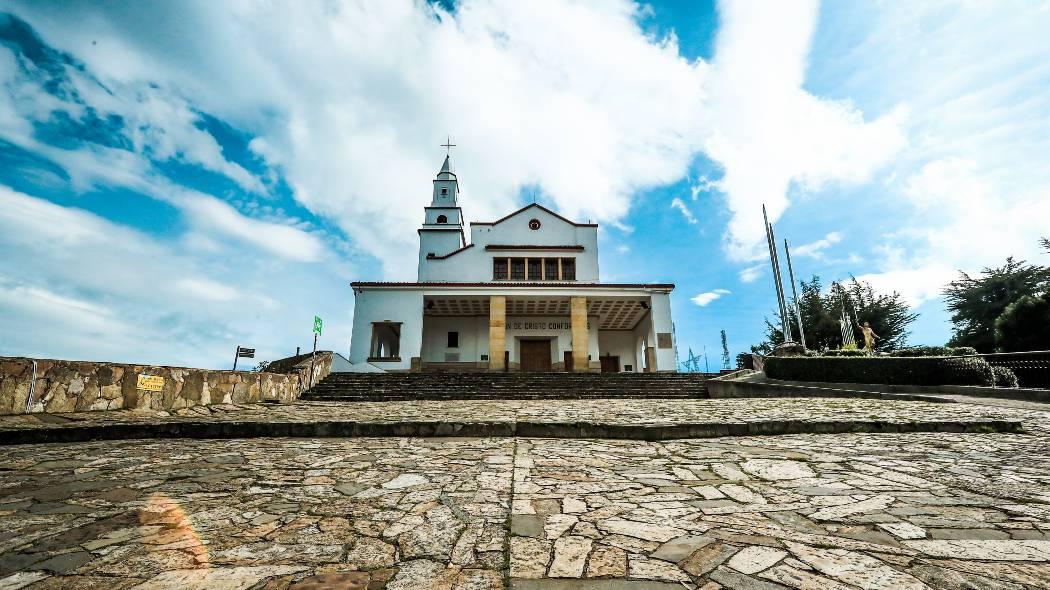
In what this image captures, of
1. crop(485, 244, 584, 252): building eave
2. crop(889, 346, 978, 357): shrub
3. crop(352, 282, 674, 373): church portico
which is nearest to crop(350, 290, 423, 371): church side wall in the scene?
crop(352, 282, 674, 373): church portico

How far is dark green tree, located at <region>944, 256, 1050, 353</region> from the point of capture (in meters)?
23.7

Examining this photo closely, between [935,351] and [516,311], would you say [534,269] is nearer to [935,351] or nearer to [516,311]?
[516,311]

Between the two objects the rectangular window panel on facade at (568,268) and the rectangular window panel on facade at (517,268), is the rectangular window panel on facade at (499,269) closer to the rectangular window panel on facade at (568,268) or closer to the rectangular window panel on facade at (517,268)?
the rectangular window panel on facade at (517,268)

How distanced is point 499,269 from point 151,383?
18.0 meters

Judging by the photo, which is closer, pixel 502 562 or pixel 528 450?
pixel 502 562

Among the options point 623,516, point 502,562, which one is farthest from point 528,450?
point 502,562

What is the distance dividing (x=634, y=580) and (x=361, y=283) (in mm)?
19589

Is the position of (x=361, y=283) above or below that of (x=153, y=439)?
above

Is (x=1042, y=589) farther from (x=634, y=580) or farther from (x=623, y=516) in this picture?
(x=623, y=516)

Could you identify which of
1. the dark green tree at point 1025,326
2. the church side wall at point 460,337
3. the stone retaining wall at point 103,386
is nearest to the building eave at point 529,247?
the church side wall at point 460,337

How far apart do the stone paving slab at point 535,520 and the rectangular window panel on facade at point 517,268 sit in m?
20.2

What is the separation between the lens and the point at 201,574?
1.63 meters

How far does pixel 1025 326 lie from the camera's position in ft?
60.9

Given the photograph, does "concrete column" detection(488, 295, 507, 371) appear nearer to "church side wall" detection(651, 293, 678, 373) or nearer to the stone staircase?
the stone staircase
